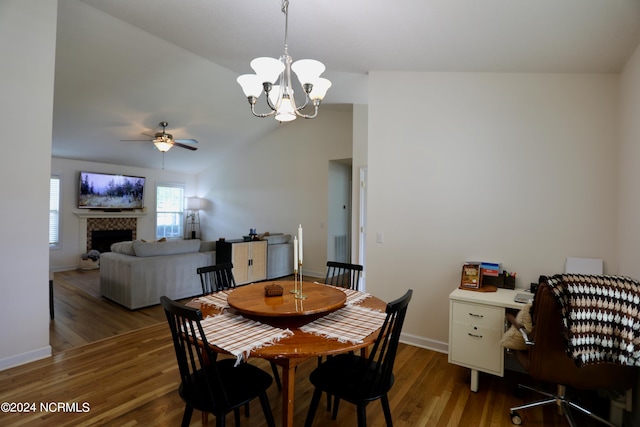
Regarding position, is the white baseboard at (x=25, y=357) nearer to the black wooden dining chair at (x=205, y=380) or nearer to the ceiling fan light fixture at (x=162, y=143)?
the black wooden dining chair at (x=205, y=380)

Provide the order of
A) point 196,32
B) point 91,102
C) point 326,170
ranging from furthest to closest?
point 326,170 < point 91,102 < point 196,32

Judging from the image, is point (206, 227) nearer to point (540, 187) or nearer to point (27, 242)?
point (27, 242)

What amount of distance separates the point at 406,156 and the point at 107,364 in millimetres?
3356

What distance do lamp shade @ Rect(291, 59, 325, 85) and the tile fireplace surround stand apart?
23.4ft

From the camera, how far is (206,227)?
8820mm

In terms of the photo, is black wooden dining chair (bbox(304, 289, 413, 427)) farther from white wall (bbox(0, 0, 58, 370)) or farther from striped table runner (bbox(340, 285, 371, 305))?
white wall (bbox(0, 0, 58, 370))

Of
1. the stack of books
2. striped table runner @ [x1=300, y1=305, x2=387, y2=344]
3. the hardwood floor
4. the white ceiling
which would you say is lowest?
the hardwood floor

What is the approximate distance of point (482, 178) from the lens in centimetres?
285

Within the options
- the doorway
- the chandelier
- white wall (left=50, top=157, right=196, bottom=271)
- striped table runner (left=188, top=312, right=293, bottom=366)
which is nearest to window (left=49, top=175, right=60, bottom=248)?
white wall (left=50, top=157, right=196, bottom=271)

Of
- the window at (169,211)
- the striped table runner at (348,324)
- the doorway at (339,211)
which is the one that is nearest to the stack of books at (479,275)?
the striped table runner at (348,324)

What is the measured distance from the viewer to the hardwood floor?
6.56 ft

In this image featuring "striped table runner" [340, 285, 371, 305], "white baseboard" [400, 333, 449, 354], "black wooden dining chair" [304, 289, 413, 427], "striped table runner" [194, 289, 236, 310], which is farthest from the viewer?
"white baseboard" [400, 333, 449, 354]

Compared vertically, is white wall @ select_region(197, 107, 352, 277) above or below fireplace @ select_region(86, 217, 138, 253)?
above

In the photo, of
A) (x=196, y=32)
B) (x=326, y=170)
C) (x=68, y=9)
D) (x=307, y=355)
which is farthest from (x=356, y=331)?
(x=326, y=170)
